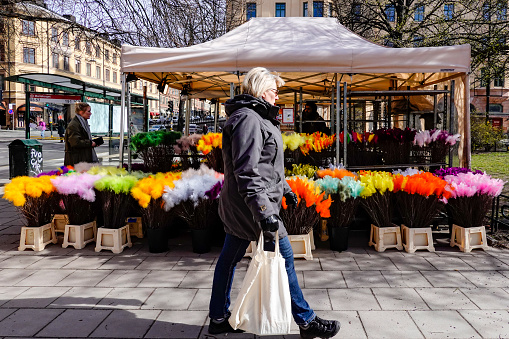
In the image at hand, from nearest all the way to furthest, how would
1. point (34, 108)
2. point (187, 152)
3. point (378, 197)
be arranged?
point (378, 197)
point (187, 152)
point (34, 108)

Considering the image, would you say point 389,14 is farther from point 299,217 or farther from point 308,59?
point 299,217

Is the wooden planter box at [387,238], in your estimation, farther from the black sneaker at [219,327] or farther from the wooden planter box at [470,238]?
the black sneaker at [219,327]

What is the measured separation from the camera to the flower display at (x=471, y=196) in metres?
5.10

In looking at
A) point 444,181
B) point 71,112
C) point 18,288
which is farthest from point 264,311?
point 71,112

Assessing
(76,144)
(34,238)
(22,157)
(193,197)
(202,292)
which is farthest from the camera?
(22,157)

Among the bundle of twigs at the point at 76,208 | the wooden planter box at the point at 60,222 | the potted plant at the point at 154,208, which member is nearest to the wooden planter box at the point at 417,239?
the potted plant at the point at 154,208

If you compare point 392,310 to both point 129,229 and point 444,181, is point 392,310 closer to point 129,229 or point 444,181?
Answer: point 444,181

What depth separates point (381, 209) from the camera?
5.17 m

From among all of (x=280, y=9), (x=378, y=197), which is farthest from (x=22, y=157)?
(x=280, y=9)

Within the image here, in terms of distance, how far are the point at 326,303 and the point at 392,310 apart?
1.70 feet

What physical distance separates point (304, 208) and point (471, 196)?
199cm

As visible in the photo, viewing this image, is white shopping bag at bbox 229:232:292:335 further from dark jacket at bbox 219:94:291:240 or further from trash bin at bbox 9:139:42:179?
trash bin at bbox 9:139:42:179

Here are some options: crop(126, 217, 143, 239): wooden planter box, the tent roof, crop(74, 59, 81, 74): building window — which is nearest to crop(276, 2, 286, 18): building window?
crop(74, 59, 81, 74): building window

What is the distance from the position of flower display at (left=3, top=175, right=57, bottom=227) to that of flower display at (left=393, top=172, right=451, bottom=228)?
413 cm
